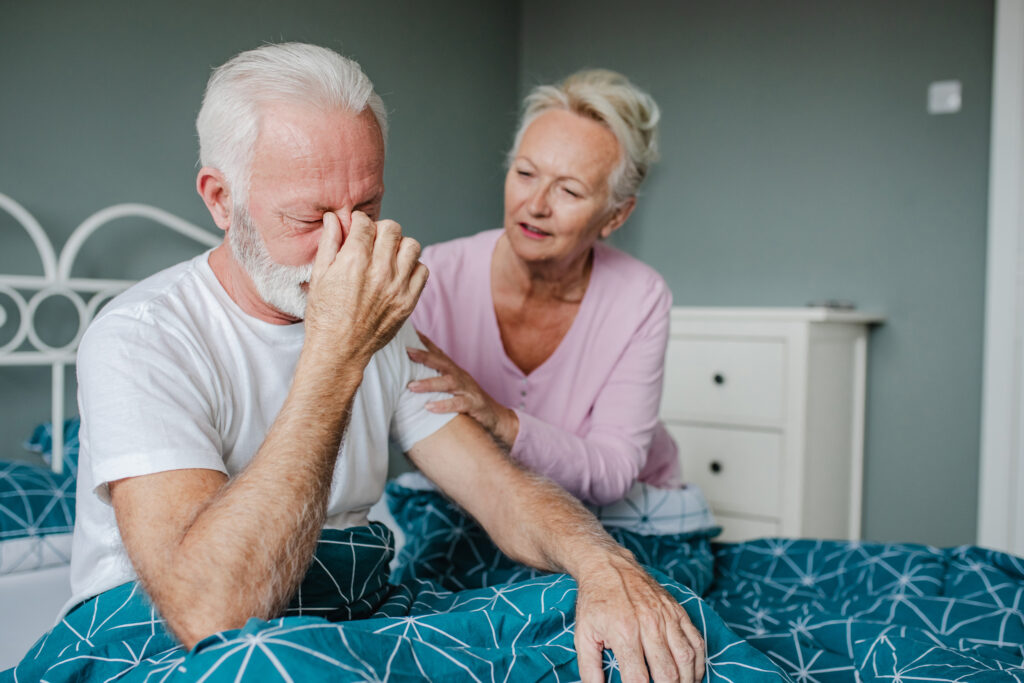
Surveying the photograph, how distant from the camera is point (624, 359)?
1.68m

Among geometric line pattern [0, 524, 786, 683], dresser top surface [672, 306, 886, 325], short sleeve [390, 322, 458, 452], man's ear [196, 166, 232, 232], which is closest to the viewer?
geometric line pattern [0, 524, 786, 683]

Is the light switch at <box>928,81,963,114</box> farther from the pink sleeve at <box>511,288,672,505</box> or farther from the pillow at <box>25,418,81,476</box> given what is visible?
the pillow at <box>25,418,81,476</box>

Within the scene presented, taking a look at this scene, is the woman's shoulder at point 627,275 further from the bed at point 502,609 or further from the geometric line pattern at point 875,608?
the geometric line pattern at point 875,608

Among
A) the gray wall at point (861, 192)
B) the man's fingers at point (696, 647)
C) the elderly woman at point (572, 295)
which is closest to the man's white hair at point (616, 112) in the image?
the elderly woman at point (572, 295)

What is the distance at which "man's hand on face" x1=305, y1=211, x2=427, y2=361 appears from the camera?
3.02ft

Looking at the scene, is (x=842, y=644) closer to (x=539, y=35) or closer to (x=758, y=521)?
(x=758, y=521)

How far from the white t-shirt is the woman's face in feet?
1.66

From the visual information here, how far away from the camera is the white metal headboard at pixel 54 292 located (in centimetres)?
161

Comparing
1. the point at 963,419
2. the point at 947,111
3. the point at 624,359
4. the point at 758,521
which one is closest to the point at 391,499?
the point at 624,359

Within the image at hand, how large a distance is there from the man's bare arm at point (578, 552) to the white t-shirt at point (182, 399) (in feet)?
0.34

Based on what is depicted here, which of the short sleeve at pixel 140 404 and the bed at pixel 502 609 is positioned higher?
the short sleeve at pixel 140 404

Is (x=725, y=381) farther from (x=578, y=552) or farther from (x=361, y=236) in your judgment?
(x=361, y=236)

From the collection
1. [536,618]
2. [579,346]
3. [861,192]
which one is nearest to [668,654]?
[536,618]

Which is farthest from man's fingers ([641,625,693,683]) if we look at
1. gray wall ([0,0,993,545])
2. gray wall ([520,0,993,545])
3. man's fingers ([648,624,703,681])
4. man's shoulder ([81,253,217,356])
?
gray wall ([520,0,993,545])
